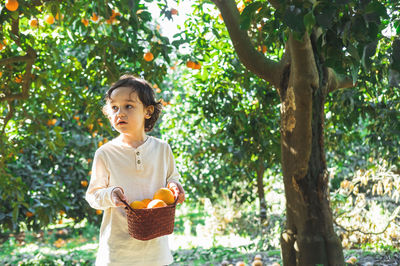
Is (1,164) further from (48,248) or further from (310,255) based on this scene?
(48,248)

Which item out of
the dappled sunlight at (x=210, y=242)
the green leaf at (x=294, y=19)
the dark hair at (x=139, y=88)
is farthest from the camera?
the dappled sunlight at (x=210, y=242)

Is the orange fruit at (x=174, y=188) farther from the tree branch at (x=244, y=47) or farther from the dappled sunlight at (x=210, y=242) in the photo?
the dappled sunlight at (x=210, y=242)

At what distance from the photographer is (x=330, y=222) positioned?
3.06m

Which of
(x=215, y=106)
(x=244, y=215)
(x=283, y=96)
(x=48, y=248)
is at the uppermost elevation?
(x=215, y=106)

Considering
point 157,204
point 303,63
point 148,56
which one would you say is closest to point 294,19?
point 157,204

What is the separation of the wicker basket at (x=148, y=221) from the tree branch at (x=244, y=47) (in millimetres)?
1512

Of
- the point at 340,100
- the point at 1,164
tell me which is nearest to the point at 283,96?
the point at 340,100

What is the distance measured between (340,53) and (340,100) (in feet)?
9.09

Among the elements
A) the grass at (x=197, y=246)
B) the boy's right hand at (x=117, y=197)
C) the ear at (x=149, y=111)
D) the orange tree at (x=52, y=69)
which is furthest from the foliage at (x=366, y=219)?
the boy's right hand at (x=117, y=197)

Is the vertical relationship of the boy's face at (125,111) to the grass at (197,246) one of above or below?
above

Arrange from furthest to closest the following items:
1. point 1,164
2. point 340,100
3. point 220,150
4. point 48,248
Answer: point 48,248, point 220,150, point 340,100, point 1,164

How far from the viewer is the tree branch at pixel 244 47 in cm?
294

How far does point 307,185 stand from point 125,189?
1.46 meters

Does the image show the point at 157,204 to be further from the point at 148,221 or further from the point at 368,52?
the point at 368,52
